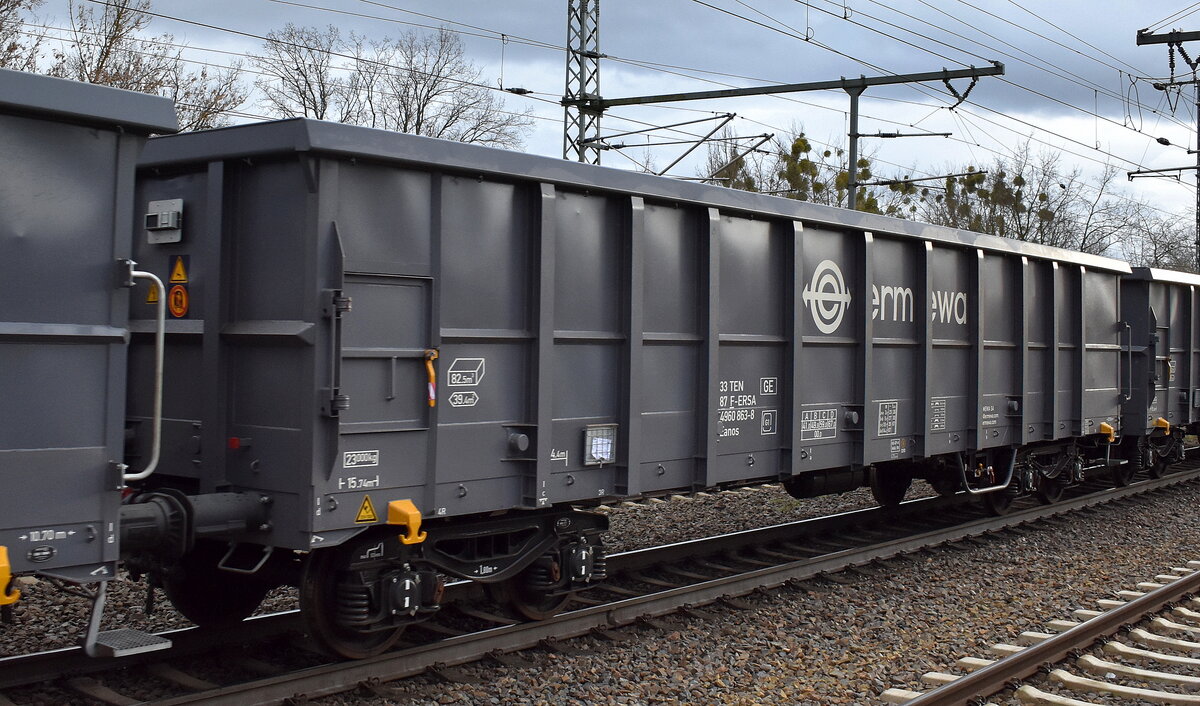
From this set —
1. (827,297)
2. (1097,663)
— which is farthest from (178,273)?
(1097,663)

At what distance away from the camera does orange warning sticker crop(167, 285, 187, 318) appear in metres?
6.39

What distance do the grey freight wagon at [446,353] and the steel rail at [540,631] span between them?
20 cm

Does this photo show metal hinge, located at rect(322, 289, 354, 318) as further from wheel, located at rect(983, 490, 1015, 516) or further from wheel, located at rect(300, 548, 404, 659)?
wheel, located at rect(983, 490, 1015, 516)

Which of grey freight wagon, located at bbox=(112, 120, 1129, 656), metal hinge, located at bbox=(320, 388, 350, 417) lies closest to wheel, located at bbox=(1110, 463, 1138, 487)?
grey freight wagon, located at bbox=(112, 120, 1129, 656)

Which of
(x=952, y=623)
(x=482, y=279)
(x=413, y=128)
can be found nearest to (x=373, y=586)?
(x=482, y=279)

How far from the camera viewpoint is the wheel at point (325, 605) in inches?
240

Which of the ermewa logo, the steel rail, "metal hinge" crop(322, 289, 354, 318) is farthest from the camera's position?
the ermewa logo

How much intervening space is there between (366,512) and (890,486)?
842 centimetres

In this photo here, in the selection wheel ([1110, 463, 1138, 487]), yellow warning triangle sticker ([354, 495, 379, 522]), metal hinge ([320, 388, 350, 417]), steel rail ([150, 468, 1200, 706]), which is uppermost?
metal hinge ([320, 388, 350, 417])

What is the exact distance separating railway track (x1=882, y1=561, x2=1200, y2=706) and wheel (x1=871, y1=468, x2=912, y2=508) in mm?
3959

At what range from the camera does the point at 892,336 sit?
10.2 m

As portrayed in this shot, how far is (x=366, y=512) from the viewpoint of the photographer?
5.89 metres

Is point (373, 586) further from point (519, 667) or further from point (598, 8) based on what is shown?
point (598, 8)

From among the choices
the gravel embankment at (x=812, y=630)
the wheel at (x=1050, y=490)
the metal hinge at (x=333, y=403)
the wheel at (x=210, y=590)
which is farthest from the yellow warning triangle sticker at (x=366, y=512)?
the wheel at (x=1050, y=490)
